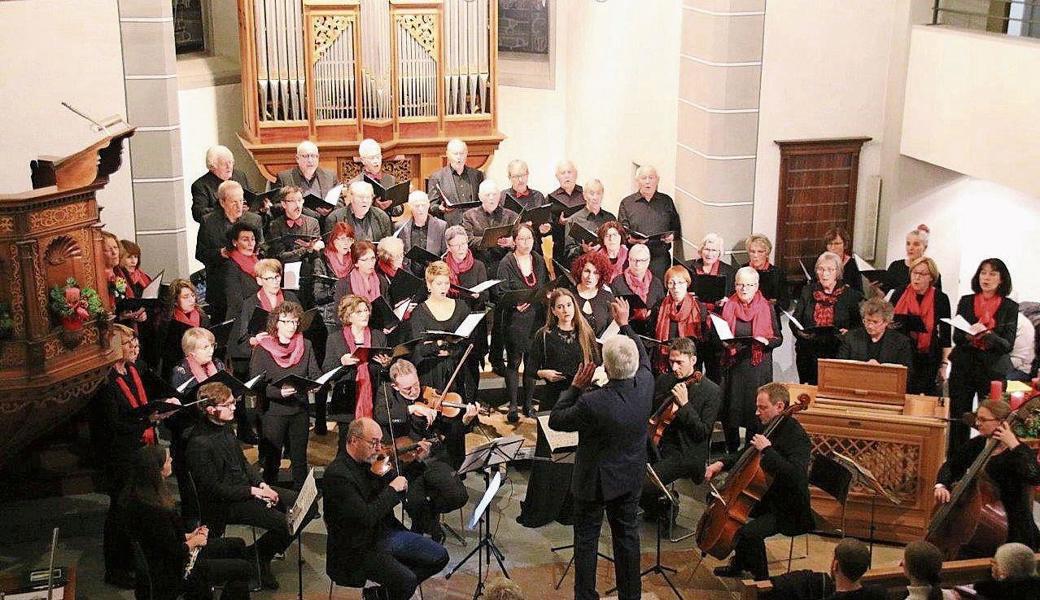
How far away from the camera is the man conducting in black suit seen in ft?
20.7

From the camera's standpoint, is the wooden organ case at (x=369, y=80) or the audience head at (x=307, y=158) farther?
the wooden organ case at (x=369, y=80)

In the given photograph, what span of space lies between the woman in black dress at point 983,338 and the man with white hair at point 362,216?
14.2ft

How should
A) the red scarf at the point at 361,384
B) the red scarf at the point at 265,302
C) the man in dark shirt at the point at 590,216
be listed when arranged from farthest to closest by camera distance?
the man in dark shirt at the point at 590,216 → the red scarf at the point at 265,302 → the red scarf at the point at 361,384

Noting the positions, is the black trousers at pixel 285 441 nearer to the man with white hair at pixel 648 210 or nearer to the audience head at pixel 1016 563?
the man with white hair at pixel 648 210

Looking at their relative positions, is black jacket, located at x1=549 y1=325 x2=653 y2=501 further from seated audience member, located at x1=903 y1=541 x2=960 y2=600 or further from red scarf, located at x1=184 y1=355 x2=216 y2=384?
red scarf, located at x1=184 y1=355 x2=216 y2=384

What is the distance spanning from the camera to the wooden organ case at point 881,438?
752 centimetres

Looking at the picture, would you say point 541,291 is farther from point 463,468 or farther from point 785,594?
point 785,594

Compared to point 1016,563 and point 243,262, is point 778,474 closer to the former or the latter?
point 1016,563

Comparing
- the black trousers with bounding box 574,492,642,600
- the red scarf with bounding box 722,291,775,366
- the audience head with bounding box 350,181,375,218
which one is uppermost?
the audience head with bounding box 350,181,375,218

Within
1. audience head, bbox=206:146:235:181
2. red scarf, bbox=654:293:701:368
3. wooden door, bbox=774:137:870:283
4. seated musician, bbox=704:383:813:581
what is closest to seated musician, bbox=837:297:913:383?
red scarf, bbox=654:293:701:368

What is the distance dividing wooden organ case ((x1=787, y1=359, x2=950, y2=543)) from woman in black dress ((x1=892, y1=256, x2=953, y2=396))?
3.44 feet

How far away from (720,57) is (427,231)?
266 centimetres

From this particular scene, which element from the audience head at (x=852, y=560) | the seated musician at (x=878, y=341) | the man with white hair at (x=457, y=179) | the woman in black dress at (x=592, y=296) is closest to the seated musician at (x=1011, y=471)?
the audience head at (x=852, y=560)

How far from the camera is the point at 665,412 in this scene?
7.60 meters
